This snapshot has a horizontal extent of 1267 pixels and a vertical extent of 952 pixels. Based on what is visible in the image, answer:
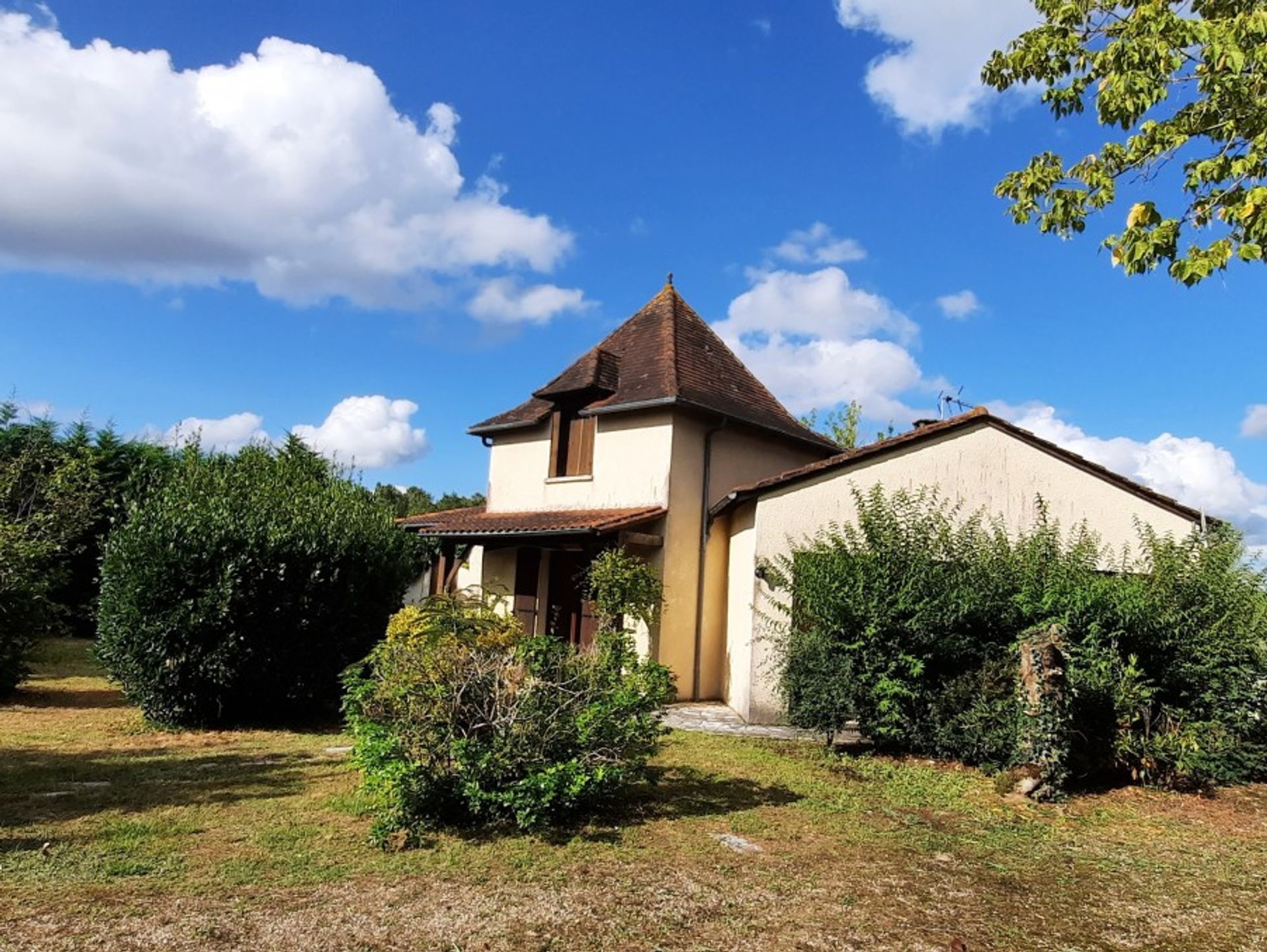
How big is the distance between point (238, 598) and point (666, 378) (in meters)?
8.37

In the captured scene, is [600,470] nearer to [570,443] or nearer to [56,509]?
[570,443]

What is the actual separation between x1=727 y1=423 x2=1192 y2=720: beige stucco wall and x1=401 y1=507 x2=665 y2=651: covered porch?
2.06 m

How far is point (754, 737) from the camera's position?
1095 cm

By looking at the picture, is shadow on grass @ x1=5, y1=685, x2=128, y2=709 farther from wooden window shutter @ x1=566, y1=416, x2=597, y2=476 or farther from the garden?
wooden window shutter @ x1=566, y1=416, x2=597, y2=476

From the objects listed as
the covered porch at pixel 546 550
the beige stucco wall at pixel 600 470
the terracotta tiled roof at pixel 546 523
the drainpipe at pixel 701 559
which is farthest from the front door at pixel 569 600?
the drainpipe at pixel 701 559

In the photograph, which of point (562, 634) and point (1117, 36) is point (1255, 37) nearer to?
point (1117, 36)

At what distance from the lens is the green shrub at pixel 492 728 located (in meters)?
6.11

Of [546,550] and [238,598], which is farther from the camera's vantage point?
[546,550]

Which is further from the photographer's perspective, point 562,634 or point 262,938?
point 562,634

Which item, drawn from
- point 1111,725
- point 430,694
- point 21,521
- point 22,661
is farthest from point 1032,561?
point 21,521

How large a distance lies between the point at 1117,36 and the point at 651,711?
24.8 ft

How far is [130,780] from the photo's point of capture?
25.7ft

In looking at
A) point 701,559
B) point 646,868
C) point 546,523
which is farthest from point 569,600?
point 646,868

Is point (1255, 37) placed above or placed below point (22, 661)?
above
